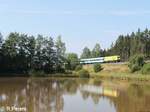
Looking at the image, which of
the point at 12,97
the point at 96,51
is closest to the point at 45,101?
the point at 12,97

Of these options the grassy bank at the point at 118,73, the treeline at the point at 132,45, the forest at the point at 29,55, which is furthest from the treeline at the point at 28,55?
the treeline at the point at 132,45

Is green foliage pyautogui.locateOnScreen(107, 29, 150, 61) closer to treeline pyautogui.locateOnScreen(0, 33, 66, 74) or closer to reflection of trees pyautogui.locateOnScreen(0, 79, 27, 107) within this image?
treeline pyautogui.locateOnScreen(0, 33, 66, 74)

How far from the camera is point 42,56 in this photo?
77.0 metres

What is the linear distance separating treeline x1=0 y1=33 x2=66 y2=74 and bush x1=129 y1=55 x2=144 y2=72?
14910mm

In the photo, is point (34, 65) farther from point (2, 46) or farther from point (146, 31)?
point (146, 31)

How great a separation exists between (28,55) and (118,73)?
19025 millimetres

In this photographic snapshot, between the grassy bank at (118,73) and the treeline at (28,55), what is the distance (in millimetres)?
8933

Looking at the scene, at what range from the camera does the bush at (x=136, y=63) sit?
72.8m

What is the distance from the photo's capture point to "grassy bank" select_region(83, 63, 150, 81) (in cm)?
6363

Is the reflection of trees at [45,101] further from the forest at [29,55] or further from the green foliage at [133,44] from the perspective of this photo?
the green foliage at [133,44]

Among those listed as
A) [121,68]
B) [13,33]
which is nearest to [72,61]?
[121,68]

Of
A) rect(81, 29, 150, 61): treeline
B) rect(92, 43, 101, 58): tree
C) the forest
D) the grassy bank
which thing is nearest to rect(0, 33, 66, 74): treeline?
the forest

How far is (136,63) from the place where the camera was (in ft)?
241

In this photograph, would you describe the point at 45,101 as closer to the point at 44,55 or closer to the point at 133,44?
the point at 44,55
